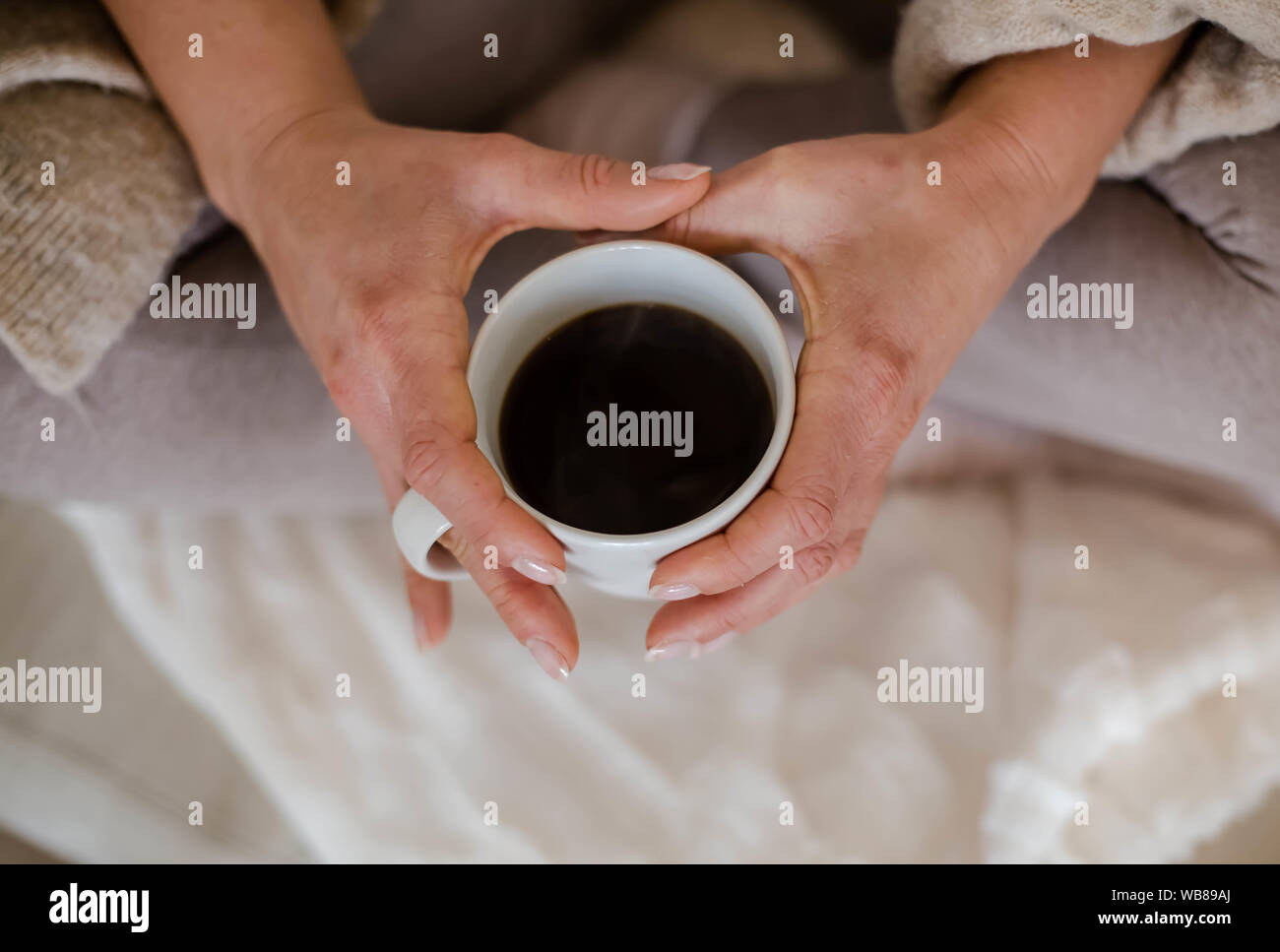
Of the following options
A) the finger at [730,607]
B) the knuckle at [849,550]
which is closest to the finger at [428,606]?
the finger at [730,607]

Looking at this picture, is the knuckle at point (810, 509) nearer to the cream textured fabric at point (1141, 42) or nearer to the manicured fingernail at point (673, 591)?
the manicured fingernail at point (673, 591)

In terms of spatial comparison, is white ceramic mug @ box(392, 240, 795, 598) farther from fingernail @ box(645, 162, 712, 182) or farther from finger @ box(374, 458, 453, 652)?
finger @ box(374, 458, 453, 652)

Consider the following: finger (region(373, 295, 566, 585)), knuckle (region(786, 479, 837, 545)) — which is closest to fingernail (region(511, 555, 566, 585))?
finger (region(373, 295, 566, 585))

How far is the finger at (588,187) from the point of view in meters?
0.51

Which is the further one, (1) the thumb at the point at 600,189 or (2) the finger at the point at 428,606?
(2) the finger at the point at 428,606

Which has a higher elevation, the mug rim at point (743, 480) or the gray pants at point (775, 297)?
the gray pants at point (775, 297)

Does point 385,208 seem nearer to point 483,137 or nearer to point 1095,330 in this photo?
point 483,137

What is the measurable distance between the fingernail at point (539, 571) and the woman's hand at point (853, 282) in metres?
0.05

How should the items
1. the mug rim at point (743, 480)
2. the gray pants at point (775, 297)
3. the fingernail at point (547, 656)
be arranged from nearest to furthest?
the mug rim at point (743, 480)
the fingernail at point (547, 656)
the gray pants at point (775, 297)

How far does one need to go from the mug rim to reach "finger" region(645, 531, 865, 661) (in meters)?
0.08

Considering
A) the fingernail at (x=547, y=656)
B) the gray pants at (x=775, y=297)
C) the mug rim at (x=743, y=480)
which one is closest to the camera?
the mug rim at (x=743, y=480)

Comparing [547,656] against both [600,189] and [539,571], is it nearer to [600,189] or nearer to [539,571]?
[539,571]

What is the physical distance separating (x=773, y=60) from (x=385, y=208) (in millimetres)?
555

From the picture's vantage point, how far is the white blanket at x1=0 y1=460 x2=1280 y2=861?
0.71 meters
